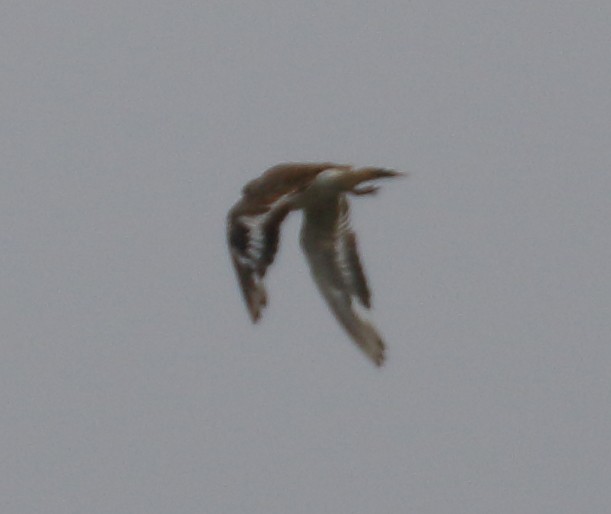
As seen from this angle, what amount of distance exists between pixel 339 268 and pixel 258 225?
1.82 meters

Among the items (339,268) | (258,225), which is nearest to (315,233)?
(339,268)

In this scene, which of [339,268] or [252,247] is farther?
[339,268]

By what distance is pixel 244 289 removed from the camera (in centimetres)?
2175

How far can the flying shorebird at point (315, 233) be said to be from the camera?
71.8 feet

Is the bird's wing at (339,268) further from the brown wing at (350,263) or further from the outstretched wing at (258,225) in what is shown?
the outstretched wing at (258,225)

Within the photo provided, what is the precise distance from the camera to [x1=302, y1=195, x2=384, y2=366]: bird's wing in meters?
23.6

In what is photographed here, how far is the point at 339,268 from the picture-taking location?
23.6 metres

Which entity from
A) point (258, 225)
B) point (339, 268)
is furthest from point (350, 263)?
point (258, 225)

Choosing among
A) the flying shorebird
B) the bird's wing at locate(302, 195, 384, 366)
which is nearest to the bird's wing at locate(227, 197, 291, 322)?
the flying shorebird

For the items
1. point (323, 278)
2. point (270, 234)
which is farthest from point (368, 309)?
point (270, 234)

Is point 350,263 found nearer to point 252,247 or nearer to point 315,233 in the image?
point 315,233

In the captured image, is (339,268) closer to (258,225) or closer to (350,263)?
(350,263)

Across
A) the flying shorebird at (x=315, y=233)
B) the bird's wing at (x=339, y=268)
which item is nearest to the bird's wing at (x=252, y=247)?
the flying shorebird at (x=315, y=233)

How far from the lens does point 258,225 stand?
21.9 m
